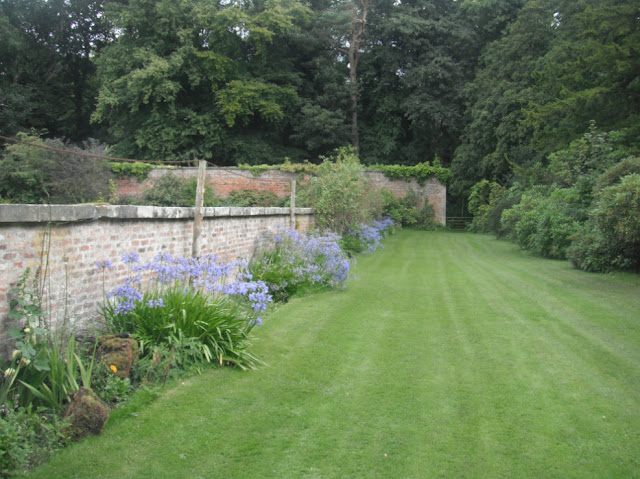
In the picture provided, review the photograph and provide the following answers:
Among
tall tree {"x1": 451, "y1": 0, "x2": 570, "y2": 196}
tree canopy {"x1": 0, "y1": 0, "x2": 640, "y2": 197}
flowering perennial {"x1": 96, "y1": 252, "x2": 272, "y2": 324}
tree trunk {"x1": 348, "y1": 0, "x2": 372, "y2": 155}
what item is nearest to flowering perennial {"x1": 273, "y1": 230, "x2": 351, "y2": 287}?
flowering perennial {"x1": 96, "y1": 252, "x2": 272, "y2": 324}

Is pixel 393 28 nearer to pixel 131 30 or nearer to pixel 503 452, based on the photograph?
pixel 131 30

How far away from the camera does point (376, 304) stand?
789 centimetres

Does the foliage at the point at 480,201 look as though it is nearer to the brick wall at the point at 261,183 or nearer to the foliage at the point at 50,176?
the brick wall at the point at 261,183

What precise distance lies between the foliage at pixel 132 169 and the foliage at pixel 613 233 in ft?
72.0

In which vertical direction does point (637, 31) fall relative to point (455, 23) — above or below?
below

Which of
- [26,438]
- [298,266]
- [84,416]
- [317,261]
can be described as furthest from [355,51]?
[26,438]

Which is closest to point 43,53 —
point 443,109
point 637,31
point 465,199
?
point 443,109

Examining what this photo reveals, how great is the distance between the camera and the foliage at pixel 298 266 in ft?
27.6

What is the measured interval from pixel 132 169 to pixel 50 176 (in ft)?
14.6

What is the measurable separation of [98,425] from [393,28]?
30714 millimetres

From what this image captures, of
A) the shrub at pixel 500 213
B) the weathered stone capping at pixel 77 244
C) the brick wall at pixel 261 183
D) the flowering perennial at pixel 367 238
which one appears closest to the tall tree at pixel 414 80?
the brick wall at pixel 261 183

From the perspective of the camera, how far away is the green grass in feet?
10.6

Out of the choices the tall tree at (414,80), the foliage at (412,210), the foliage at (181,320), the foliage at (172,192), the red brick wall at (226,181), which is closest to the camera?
the foliage at (181,320)

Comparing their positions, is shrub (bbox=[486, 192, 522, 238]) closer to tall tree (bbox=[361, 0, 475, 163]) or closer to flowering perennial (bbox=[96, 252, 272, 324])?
tall tree (bbox=[361, 0, 475, 163])
